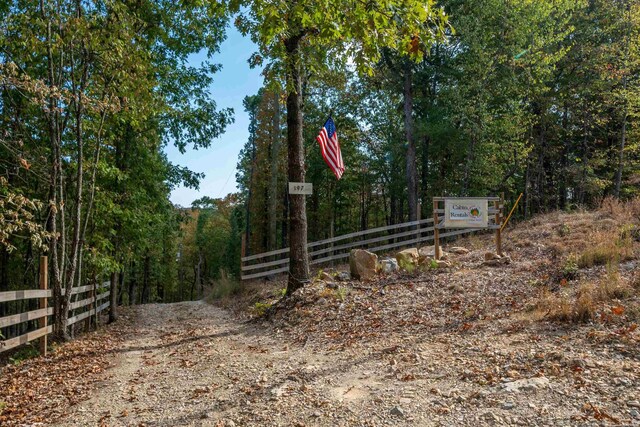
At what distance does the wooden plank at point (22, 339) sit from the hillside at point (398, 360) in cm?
40

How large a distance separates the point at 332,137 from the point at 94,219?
6743 mm

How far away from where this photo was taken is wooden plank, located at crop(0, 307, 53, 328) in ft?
21.1

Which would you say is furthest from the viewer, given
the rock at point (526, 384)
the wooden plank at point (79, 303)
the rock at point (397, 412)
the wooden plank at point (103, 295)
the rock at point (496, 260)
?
the wooden plank at point (103, 295)

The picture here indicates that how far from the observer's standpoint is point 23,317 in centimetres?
702

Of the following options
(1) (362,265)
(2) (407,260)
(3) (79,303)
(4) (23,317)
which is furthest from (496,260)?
(3) (79,303)

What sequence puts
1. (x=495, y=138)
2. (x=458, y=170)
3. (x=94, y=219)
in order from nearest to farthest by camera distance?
1. (x=94, y=219)
2. (x=495, y=138)
3. (x=458, y=170)

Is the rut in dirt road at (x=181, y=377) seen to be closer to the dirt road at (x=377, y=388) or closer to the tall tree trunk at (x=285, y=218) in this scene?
the dirt road at (x=377, y=388)

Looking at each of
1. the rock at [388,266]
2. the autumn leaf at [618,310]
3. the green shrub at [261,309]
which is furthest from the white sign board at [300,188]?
the autumn leaf at [618,310]

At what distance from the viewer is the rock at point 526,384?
12.0 feet

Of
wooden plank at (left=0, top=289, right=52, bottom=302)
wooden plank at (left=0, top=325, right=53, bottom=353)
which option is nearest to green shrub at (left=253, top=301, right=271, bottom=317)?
wooden plank at (left=0, top=325, right=53, bottom=353)

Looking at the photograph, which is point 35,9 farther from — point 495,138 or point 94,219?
point 495,138

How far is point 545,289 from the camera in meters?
6.89

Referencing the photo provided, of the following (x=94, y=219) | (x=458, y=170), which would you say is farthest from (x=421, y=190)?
(x=94, y=219)

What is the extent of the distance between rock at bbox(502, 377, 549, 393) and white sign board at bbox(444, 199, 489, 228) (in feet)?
22.7
